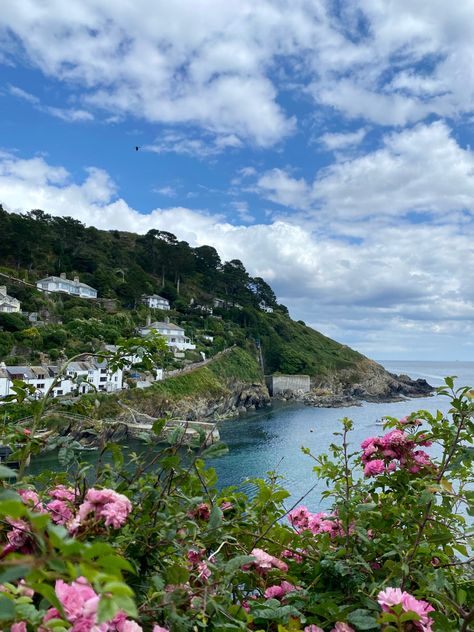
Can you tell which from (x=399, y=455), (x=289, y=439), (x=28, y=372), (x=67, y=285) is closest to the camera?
(x=399, y=455)

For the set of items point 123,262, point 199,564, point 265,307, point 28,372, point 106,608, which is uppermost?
point 123,262

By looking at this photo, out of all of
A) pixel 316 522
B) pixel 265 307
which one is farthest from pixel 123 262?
pixel 316 522

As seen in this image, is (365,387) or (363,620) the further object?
(365,387)

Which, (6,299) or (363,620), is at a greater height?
(6,299)

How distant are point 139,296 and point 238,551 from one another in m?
62.3

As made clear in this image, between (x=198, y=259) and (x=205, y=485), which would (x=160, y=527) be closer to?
(x=205, y=485)

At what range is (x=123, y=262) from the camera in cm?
7525

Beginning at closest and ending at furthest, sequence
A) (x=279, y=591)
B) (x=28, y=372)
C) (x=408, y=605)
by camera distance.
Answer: (x=408, y=605) → (x=279, y=591) → (x=28, y=372)

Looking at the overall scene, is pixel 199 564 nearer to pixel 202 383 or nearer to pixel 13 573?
pixel 13 573

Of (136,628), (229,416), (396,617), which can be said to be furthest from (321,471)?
(229,416)

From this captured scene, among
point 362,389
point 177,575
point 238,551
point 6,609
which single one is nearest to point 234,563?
point 177,575

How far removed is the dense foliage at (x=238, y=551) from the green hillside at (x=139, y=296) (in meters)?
40.1

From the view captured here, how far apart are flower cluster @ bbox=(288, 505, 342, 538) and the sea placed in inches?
355

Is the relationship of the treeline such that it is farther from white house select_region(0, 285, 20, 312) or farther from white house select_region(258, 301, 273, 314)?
white house select_region(0, 285, 20, 312)
